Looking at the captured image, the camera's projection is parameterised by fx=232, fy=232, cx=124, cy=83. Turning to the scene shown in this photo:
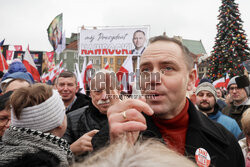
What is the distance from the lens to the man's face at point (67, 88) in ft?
14.1

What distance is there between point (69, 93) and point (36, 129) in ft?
8.92

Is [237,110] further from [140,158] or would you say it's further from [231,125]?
[140,158]

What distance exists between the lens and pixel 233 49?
2264cm

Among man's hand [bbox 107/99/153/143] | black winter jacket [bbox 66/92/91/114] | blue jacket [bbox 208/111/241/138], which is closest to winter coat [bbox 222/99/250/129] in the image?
blue jacket [bbox 208/111/241/138]

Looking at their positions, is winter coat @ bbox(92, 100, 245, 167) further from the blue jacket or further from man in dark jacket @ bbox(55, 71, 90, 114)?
man in dark jacket @ bbox(55, 71, 90, 114)

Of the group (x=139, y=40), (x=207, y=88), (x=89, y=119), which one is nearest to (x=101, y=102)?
(x=89, y=119)

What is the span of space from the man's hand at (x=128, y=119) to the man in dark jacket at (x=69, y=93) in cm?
328

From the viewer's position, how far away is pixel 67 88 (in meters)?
4.30

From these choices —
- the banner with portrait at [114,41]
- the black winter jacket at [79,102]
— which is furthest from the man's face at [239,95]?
the banner with portrait at [114,41]

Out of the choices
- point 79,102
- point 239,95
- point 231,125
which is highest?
point 239,95

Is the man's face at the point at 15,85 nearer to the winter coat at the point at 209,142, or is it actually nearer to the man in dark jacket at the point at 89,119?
the man in dark jacket at the point at 89,119

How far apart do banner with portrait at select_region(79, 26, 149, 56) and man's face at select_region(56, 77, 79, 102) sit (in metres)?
8.19

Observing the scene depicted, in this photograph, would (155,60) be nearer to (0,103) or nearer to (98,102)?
(98,102)

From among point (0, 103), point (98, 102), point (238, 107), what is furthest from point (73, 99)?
point (238, 107)
